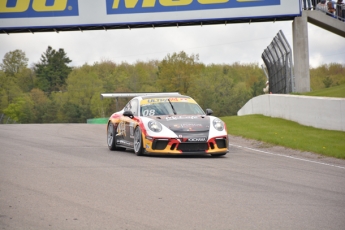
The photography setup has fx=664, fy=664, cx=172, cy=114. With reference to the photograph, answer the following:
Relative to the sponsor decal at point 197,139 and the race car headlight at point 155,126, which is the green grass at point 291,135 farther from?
the race car headlight at point 155,126

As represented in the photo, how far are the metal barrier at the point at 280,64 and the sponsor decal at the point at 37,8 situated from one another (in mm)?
9789

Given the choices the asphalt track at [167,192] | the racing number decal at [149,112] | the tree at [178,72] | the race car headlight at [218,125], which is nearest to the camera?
the asphalt track at [167,192]

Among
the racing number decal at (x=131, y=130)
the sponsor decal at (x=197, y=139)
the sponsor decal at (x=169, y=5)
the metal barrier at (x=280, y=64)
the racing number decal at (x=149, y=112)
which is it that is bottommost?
the sponsor decal at (x=197, y=139)

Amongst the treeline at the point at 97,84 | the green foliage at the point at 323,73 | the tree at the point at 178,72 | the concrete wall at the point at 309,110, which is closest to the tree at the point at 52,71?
the treeline at the point at 97,84

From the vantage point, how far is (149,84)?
384 feet

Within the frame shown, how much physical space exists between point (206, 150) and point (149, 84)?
343ft

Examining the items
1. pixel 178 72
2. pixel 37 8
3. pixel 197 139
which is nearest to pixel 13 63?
pixel 178 72

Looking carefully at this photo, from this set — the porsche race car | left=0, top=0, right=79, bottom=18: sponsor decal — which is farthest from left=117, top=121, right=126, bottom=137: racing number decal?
left=0, top=0, right=79, bottom=18: sponsor decal

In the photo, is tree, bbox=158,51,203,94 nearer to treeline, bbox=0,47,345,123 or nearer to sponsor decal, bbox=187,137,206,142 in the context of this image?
treeline, bbox=0,47,345,123

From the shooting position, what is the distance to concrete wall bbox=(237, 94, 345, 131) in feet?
59.7

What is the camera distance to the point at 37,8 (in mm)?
32938

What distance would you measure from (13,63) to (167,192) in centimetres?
11678

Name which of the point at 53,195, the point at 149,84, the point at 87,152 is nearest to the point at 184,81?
the point at 149,84

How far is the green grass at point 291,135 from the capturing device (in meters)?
14.8
